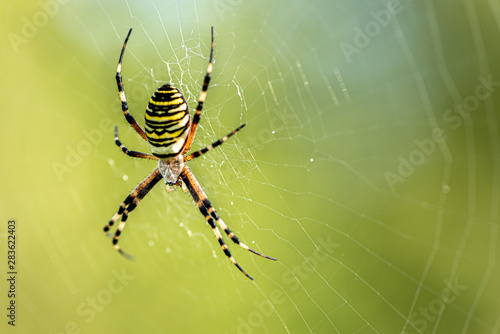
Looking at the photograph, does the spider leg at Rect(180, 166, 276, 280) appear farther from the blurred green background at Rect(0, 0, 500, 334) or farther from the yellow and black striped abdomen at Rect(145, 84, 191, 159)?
the yellow and black striped abdomen at Rect(145, 84, 191, 159)

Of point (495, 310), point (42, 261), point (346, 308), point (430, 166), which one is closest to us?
point (495, 310)

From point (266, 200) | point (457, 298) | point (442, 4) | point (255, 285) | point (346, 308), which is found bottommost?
point (457, 298)

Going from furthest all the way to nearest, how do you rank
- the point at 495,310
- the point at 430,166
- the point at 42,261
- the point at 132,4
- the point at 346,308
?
the point at 42,261, the point at 430,166, the point at 346,308, the point at 495,310, the point at 132,4

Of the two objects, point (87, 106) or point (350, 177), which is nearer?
point (350, 177)

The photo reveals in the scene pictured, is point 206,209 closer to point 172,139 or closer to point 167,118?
point 172,139

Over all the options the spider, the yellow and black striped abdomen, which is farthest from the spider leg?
the yellow and black striped abdomen

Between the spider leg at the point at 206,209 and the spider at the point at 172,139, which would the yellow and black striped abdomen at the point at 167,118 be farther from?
the spider leg at the point at 206,209

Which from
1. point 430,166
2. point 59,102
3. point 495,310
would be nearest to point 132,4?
point 59,102

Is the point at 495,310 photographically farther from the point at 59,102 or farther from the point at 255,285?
the point at 59,102
